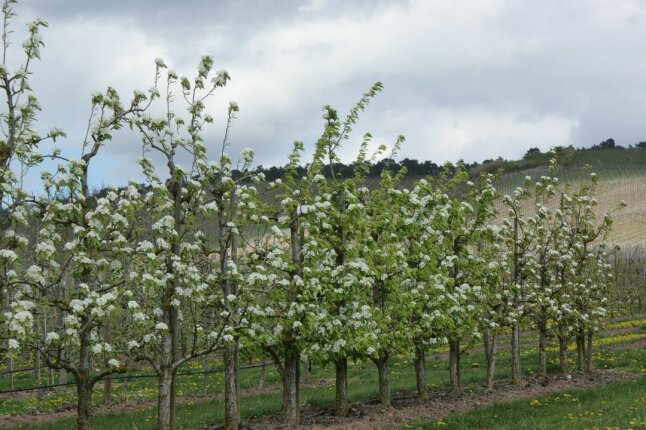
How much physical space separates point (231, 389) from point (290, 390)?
189 centimetres

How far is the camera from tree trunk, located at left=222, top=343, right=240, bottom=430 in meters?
15.1

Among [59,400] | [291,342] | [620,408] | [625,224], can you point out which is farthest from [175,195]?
[625,224]

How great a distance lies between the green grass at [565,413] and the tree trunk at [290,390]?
9.55 ft

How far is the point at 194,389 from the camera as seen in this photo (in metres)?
26.8

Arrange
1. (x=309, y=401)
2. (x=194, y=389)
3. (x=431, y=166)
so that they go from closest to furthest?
(x=309, y=401)
(x=194, y=389)
(x=431, y=166)

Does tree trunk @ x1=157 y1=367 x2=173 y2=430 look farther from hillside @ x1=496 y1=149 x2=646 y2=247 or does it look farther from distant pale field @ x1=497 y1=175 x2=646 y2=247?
hillside @ x1=496 y1=149 x2=646 y2=247

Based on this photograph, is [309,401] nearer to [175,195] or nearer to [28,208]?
[175,195]

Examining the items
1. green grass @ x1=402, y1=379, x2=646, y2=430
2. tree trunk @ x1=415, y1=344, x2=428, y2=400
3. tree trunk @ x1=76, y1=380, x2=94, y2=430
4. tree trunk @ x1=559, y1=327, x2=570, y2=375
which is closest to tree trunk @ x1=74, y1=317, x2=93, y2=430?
tree trunk @ x1=76, y1=380, x2=94, y2=430

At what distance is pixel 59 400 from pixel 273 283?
13.9 metres

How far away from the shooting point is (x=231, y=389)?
15258mm

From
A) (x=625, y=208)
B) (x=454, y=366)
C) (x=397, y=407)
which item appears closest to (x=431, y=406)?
(x=397, y=407)

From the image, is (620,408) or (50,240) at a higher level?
(50,240)

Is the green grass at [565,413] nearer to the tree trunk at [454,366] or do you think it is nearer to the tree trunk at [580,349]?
the tree trunk at [454,366]

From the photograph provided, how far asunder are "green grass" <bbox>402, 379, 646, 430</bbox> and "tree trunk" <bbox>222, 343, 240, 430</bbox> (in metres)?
4.14
